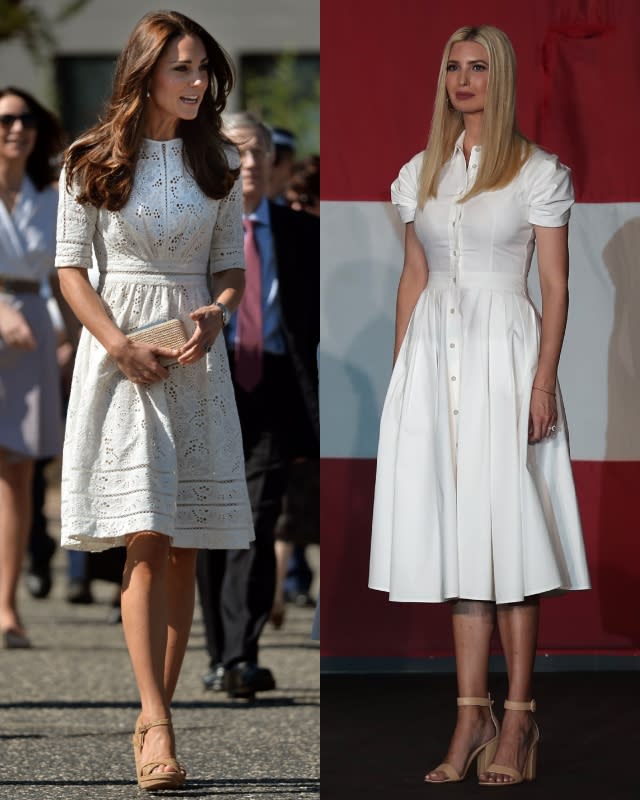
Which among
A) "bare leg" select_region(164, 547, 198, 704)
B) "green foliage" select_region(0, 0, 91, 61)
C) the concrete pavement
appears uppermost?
"green foliage" select_region(0, 0, 91, 61)

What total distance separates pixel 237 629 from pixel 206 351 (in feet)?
6.11

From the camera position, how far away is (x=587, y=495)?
3.81 m

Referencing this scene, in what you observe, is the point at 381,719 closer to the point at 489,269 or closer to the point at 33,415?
the point at 489,269

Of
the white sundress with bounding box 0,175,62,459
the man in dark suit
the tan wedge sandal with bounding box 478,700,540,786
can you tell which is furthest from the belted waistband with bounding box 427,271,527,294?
the white sundress with bounding box 0,175,62,459

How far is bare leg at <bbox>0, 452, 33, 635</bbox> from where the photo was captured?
295 inches

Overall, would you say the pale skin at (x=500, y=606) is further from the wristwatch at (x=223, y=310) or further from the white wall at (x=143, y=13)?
the white wall at (x=143, y=13)

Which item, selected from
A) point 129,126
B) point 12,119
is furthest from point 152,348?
point 12,119

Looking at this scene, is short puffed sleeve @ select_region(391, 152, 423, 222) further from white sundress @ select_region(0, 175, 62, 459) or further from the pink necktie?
white sundress @ select_region(0, 175, 62, 459)

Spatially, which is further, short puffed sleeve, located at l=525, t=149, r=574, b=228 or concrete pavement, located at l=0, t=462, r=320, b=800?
concrete pavement, located at l=0, t=462, r=320, b=800

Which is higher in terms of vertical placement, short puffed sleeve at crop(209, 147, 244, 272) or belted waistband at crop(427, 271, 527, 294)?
short puffed sleeve at crop(209, 147, 244, 272)

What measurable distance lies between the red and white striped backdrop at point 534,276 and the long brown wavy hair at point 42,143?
4157 mm

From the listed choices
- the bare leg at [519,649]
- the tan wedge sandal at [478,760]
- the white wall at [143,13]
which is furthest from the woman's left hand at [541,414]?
the white wall at [143,13]

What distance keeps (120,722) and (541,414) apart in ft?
8.42

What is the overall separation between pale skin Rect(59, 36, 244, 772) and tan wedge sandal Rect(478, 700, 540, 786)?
3.69 feet
